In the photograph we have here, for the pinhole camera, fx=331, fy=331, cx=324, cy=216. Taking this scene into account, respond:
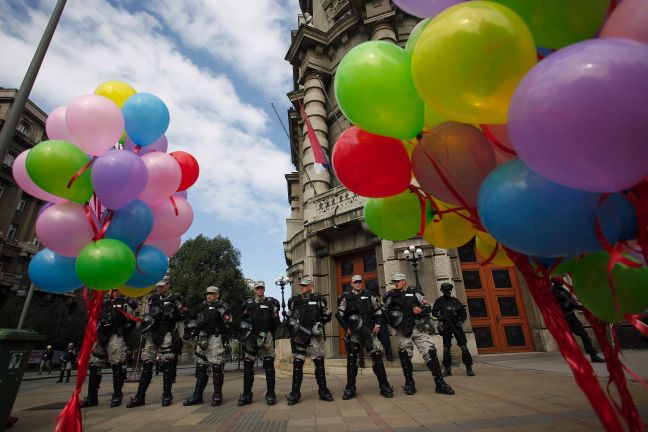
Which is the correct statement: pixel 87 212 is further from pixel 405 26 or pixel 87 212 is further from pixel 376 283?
pixel 405 26

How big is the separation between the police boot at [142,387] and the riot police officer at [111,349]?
1.26ft

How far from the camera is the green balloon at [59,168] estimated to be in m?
3.29

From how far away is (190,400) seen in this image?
5.57m

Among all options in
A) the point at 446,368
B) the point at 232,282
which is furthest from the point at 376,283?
the point at 232,282

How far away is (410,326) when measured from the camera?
588cm

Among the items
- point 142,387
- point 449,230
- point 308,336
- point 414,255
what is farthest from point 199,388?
point 414,255

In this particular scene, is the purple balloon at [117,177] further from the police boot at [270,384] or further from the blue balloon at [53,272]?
the police boot at [270,384]

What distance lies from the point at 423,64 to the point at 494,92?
0.37 meters

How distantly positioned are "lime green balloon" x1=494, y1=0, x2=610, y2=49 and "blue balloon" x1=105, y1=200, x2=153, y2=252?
3778 millimetres

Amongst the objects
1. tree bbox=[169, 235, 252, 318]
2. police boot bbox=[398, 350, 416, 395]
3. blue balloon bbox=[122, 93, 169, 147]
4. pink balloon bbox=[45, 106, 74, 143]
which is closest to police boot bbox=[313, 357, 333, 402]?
police boot bbox=[398, 350, 416, 395]

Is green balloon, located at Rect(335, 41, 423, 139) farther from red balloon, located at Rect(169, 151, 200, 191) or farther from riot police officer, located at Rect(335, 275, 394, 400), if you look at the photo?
riot police officer, located at Rect(335, 275, 394, 400)

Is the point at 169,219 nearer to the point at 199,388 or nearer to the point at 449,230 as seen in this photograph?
the point at 199,388

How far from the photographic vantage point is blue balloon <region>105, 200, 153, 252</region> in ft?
11.8

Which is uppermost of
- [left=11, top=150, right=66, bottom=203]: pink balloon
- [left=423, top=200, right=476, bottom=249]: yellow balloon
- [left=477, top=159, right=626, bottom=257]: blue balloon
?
[left=11, top=150, right=66, bottom=203]: pink balloon
